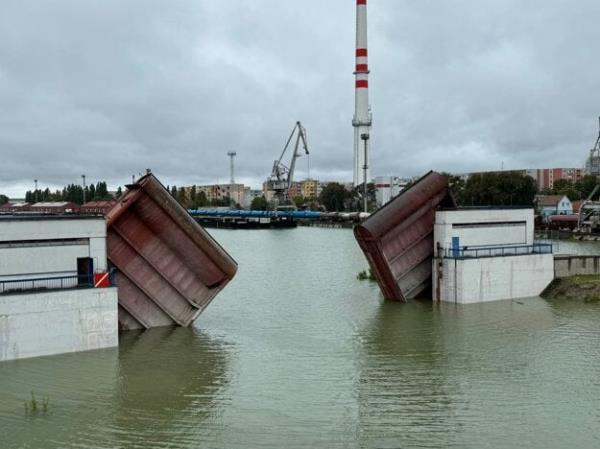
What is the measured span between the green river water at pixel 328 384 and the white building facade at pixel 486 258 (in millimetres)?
1824

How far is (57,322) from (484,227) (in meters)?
20.5

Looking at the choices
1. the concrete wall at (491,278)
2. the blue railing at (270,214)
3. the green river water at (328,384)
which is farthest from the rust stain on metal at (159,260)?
the blue railing at (270,214)

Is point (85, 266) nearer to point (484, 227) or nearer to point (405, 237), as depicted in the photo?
point (405, 237)

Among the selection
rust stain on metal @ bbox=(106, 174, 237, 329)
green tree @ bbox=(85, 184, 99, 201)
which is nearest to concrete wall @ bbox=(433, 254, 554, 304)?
rust stain on metal @ bbox=(106, 174, 237, 329)

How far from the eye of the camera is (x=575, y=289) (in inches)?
1217

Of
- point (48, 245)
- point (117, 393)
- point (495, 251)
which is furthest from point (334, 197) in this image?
point (117, 393)

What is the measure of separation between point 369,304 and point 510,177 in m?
80.0

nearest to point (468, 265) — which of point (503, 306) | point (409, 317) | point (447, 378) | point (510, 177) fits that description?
point (503, 306)

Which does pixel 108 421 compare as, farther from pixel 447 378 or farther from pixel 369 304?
pixel 369 304

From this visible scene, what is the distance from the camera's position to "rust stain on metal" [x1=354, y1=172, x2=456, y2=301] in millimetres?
27941

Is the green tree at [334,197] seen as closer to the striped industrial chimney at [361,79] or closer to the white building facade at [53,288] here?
the striped industrial chimney at [361,79]

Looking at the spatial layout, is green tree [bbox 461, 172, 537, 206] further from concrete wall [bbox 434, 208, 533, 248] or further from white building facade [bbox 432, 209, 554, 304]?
white building facade [bbox 432, 209, 554, 304]

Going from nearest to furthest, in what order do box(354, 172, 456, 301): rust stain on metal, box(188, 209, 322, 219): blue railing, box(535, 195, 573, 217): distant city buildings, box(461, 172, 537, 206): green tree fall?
box(354, 172, 456, 301): rust stain on metal, box(461, 172, 537, 206): green tree, box(535, 195, 573, 217): distant city buildings, box(188, 209, 322, 219): blue railing

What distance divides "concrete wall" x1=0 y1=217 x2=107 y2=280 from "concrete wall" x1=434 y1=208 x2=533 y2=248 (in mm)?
15592
